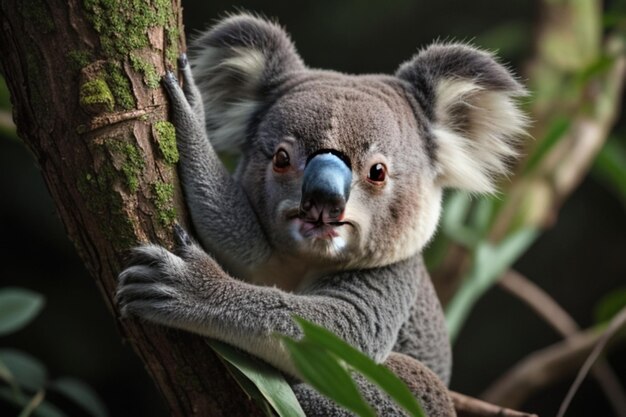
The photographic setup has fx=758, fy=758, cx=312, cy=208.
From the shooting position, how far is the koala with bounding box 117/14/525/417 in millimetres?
1812

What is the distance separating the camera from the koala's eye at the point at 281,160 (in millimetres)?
1992

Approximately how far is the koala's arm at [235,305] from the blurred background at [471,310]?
3.70m

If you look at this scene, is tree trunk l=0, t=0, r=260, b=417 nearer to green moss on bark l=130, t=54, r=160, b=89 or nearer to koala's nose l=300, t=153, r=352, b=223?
green moss on bark l=130, t=54, r=160, b=89

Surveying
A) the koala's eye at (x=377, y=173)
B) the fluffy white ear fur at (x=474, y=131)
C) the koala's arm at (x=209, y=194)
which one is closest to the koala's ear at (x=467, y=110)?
the fluffy white ear fur at (x=474, y=131)

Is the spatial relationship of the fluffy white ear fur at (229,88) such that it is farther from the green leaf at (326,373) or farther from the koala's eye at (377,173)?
the green leaf at (326,373)

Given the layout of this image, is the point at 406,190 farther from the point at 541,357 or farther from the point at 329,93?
the point at 541,357

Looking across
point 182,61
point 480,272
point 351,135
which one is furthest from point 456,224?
point 182,61

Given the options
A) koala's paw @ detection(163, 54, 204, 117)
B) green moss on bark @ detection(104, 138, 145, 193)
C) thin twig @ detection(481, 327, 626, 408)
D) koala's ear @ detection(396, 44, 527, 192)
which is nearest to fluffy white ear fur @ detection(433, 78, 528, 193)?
koala's ear @ detection(396, 44, 527, 192)

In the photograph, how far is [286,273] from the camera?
2.21 meters

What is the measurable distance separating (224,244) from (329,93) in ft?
1.66

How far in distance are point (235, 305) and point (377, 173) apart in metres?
0.52

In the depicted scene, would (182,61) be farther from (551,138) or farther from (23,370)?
(551,138)

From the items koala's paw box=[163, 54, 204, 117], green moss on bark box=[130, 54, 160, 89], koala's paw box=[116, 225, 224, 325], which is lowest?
koala's paw box=[116, 225, 224, 325]

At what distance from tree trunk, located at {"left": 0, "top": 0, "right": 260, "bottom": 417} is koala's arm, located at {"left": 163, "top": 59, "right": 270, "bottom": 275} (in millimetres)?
72
